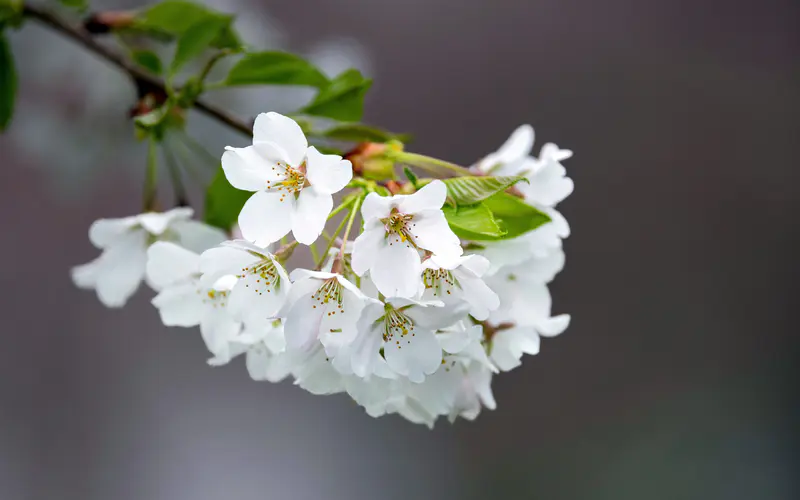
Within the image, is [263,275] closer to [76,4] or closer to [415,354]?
[415,354]

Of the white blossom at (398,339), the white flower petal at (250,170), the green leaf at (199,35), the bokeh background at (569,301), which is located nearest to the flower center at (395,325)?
the white blossom at (398,339)

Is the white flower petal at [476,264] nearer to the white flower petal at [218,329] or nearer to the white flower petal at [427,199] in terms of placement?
the white flower petal at [427,199]

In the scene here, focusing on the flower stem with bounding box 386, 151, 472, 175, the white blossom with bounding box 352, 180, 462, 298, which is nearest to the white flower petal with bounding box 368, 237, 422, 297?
the white blossom with bounding box 352, 180, 462, 298

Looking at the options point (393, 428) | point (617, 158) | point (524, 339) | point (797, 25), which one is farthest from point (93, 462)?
point (797, 25)

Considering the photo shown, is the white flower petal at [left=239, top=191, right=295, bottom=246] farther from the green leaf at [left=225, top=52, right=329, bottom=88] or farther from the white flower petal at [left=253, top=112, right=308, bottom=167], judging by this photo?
the green leaf at [left=225, top=52, right=329, bottom=88]

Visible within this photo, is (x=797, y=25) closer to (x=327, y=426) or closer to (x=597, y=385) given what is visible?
(x=597, y=385)

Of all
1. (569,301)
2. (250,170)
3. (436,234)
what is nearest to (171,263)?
(250,170)
